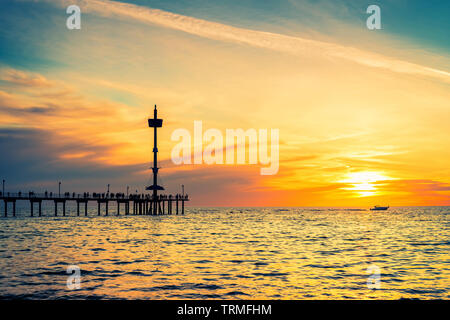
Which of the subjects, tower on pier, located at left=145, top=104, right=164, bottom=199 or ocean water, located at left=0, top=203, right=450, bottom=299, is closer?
ocean water, located at left=0, top=203, right=450, bottom=299

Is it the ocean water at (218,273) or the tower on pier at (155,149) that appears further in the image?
the tower on pier at (155,149)

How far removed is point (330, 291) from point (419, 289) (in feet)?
14.9

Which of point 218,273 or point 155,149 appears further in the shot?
point 155,149

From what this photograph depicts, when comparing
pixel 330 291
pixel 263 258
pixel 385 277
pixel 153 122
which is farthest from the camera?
pixel 153 122

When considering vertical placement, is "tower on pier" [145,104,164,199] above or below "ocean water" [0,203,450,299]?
above

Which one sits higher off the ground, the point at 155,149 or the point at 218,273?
the point at 155,149

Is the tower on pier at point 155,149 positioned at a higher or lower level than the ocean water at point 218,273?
higher

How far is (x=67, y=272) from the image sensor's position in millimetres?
23562
